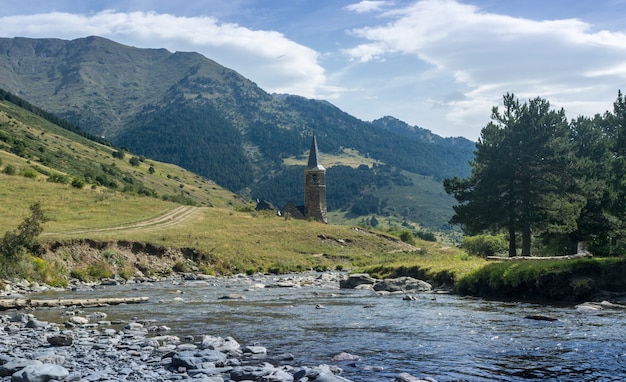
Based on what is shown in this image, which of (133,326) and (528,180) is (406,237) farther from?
(133,326)

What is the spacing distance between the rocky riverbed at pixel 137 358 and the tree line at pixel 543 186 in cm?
3326

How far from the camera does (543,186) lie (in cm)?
4528

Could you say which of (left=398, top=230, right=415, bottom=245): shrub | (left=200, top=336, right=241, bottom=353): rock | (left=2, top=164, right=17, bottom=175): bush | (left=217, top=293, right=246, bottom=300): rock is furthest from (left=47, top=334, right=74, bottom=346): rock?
(left=398, top=230, right=415, bottom=245): shrub

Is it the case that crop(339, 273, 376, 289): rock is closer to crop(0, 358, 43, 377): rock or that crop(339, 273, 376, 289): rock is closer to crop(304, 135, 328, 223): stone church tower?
crop(0, 358, 43, 377): rock

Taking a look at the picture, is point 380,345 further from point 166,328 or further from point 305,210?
point 305,210

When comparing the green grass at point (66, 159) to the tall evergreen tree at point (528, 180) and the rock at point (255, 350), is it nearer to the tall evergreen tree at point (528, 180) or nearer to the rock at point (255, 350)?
the tall evergreen tree at point (528, 180)

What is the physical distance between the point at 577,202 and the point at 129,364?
39493 mm

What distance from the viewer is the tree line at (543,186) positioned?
4369 cm

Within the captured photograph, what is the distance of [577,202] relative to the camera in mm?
43656

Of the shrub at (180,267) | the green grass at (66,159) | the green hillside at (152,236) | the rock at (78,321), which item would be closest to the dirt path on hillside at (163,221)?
the green hillside at (152,236)

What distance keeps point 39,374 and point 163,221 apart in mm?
67640

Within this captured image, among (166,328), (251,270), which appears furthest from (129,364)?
(251,270)

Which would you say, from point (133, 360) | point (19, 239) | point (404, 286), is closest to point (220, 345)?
point (133, 360)

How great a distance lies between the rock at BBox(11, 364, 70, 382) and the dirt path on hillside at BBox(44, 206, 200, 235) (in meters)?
47.4
